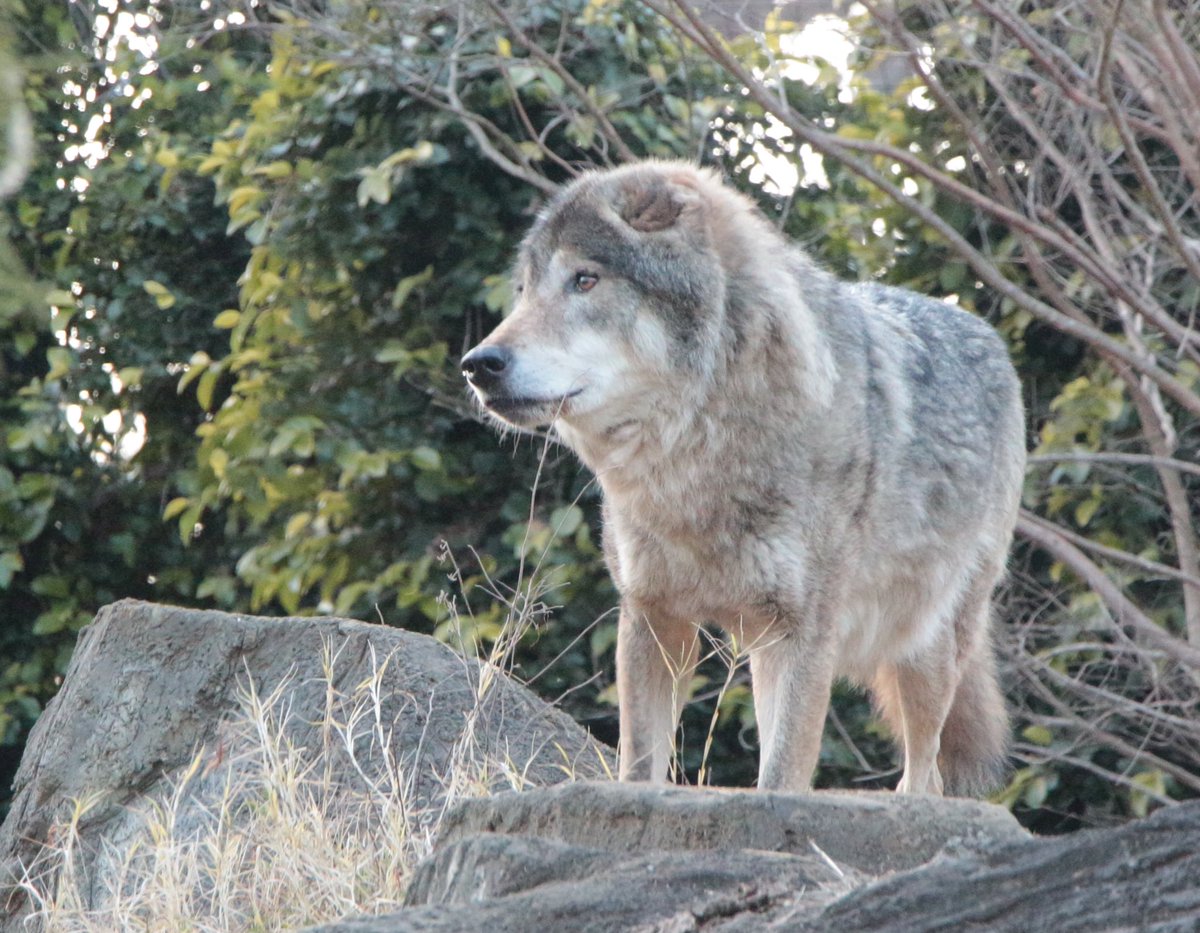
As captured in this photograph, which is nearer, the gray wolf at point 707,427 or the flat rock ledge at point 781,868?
the flat rock ledge at point 781,868

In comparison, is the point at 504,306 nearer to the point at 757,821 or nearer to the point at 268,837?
the point at 268,837

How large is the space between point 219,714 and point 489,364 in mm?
1519

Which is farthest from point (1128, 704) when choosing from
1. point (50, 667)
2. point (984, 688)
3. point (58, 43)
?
point (58, 43)

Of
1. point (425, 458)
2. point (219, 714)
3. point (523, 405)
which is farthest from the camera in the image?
point (425, 458)

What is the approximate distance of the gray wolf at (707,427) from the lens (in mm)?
3922

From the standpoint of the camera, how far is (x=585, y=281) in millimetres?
3961

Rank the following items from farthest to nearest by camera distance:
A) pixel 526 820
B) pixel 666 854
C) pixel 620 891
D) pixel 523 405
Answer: pixel 523 405 → pixel 526 820 → pixel 666 854 → pixel 620 891

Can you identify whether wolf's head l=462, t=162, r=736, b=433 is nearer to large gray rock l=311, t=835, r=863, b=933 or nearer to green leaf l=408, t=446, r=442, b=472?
large gray rock l=311, t=835, r=863, b=933

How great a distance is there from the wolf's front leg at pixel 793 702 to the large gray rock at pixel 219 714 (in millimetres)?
593

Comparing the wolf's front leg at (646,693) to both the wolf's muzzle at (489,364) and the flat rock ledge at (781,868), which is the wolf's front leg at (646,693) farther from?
the flat rock ledge at (781,868)

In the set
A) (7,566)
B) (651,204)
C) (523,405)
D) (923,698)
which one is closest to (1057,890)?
(523,405)

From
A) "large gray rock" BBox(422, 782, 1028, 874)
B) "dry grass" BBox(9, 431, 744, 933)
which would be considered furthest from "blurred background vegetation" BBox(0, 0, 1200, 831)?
"large gray rock" BBox(422, 782, 1028, 874)

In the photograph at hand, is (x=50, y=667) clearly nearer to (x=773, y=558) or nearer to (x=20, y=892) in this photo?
(x=20, y=892)

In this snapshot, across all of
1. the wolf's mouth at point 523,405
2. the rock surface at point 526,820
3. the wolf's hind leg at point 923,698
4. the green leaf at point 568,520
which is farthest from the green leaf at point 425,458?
the wolf's mouth at point 523,405
